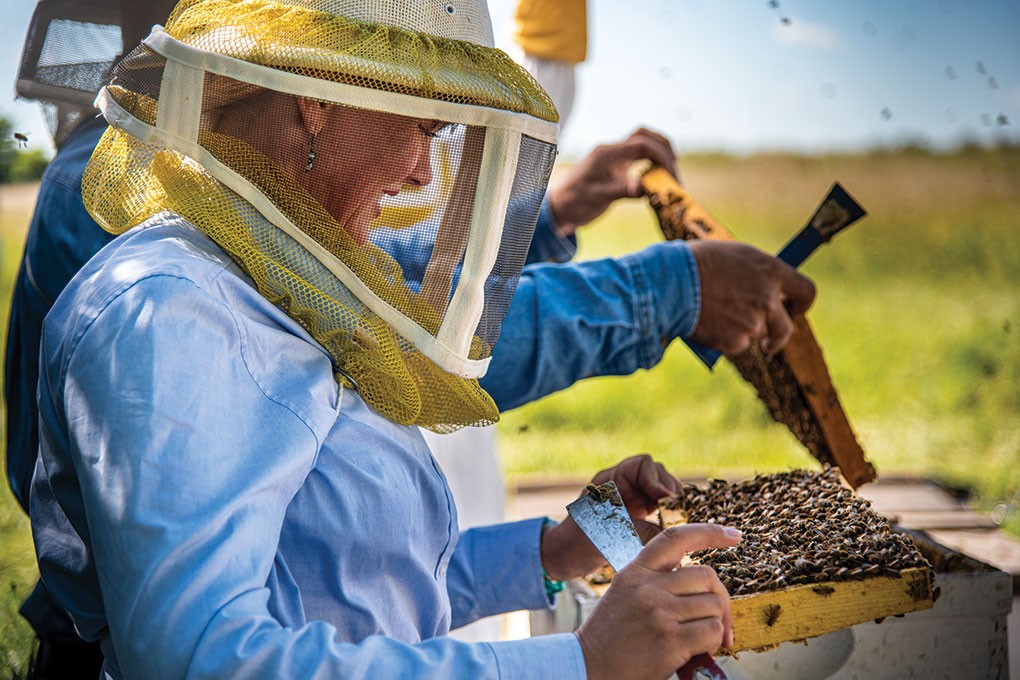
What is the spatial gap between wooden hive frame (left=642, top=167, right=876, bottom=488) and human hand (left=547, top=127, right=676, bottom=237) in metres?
0.40

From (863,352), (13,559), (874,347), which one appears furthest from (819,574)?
(874,347)

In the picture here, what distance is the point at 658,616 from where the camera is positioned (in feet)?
3.86

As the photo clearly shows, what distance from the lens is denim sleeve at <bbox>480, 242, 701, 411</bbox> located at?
223cm

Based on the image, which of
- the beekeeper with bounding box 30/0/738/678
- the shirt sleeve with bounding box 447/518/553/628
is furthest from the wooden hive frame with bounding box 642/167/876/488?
the beekeeper with bounding box 30/0/738/678

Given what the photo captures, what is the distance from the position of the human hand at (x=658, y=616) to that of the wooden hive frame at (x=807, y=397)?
1002 millimetres

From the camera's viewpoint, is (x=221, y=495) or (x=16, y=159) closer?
(x=221, y=495)

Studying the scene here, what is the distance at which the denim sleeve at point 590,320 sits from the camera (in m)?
2.23

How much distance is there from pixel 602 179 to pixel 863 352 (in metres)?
5.01

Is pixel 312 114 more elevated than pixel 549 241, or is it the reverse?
pixel 312 114

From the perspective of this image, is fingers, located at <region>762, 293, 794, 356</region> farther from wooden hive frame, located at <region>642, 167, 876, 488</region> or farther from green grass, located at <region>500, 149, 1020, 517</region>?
green grass, located at <region>500, 149, 1020, 517</region>

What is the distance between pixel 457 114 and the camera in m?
1.33

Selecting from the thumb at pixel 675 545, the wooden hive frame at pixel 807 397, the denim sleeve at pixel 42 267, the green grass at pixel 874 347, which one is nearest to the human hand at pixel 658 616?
the thumb at pixel 675 545

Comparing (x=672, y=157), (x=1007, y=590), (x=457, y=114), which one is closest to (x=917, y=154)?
(x=672, y=157)

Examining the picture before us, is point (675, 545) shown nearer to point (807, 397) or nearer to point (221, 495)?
point (221, 495)
